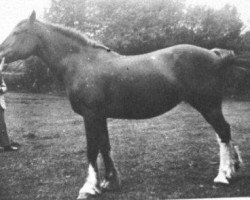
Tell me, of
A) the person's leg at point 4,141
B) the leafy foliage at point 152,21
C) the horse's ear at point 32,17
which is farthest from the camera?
the person's leg at point 4,141

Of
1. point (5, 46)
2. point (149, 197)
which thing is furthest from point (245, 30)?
point (5, 46)

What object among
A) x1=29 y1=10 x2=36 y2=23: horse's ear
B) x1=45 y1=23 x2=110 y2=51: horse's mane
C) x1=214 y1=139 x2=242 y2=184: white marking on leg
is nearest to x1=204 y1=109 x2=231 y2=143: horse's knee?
x1=214 y1=139 x2=242 y2=184: white marking on leg

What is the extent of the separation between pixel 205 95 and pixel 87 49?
1.78m

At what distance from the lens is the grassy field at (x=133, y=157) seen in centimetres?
492

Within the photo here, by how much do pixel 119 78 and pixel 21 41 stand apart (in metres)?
1.50

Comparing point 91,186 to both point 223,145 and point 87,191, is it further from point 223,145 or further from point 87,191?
point 223,145

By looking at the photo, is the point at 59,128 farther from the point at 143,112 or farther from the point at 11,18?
the point at 143,112

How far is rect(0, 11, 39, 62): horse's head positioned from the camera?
16.5ft

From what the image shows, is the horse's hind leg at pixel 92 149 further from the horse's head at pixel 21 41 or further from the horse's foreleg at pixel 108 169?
the horse's head at pixel 21 41

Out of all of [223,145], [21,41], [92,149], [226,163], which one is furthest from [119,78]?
[226,163]

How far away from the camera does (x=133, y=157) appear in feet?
22.0

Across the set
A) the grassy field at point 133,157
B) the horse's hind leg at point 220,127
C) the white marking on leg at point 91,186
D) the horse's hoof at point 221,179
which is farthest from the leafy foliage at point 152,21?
the white marking on leg at point 91,186

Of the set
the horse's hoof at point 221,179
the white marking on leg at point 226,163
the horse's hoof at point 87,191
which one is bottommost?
the horse's hoof at point 87,191

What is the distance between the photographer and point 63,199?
4730 mm
